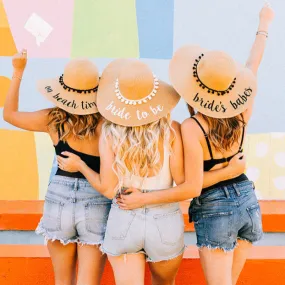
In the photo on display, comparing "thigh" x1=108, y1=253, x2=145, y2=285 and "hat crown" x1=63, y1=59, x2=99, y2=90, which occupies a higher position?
"hat crown" x1=63, y1=59, x2=99, y2=90

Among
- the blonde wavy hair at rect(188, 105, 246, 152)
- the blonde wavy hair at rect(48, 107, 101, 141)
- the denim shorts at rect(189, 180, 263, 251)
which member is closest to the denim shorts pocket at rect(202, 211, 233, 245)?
the denim shorts at rect(189, 180, 263, 251)

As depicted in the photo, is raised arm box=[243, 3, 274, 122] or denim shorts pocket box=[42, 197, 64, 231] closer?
denim shorts pocket box=[42, 197, 64, 231]

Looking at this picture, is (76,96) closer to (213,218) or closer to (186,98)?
(186,98)

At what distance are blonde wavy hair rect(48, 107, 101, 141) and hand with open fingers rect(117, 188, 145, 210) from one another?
1.00 ft

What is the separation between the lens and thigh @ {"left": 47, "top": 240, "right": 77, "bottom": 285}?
81.7 inches

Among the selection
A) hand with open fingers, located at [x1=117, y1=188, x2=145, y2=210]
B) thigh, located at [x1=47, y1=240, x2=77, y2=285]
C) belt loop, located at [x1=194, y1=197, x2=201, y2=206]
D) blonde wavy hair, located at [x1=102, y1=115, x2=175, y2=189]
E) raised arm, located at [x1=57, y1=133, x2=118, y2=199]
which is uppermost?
blonde wavy hair, located at [x1=102, y1=115, x2=175, y2=189]

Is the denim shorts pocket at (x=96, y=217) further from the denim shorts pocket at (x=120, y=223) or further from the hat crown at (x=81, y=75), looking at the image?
the hat crown at (x=81, y=75)

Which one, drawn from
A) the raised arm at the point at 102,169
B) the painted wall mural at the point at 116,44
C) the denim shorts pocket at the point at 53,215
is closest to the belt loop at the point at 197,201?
the raised arm at the point at 102,169

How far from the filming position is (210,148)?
186cm

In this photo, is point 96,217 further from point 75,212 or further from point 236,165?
point 236,165

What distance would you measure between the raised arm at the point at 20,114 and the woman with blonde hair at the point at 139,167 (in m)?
0.30

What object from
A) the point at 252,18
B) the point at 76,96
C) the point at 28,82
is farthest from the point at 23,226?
the point at 252,18

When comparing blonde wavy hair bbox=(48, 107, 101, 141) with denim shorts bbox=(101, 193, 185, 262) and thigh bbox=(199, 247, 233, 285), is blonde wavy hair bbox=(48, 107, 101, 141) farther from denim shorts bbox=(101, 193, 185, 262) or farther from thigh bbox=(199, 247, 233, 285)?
thigh bbox=(199, 247, 233, 285)

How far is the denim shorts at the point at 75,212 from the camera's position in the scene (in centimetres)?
198
